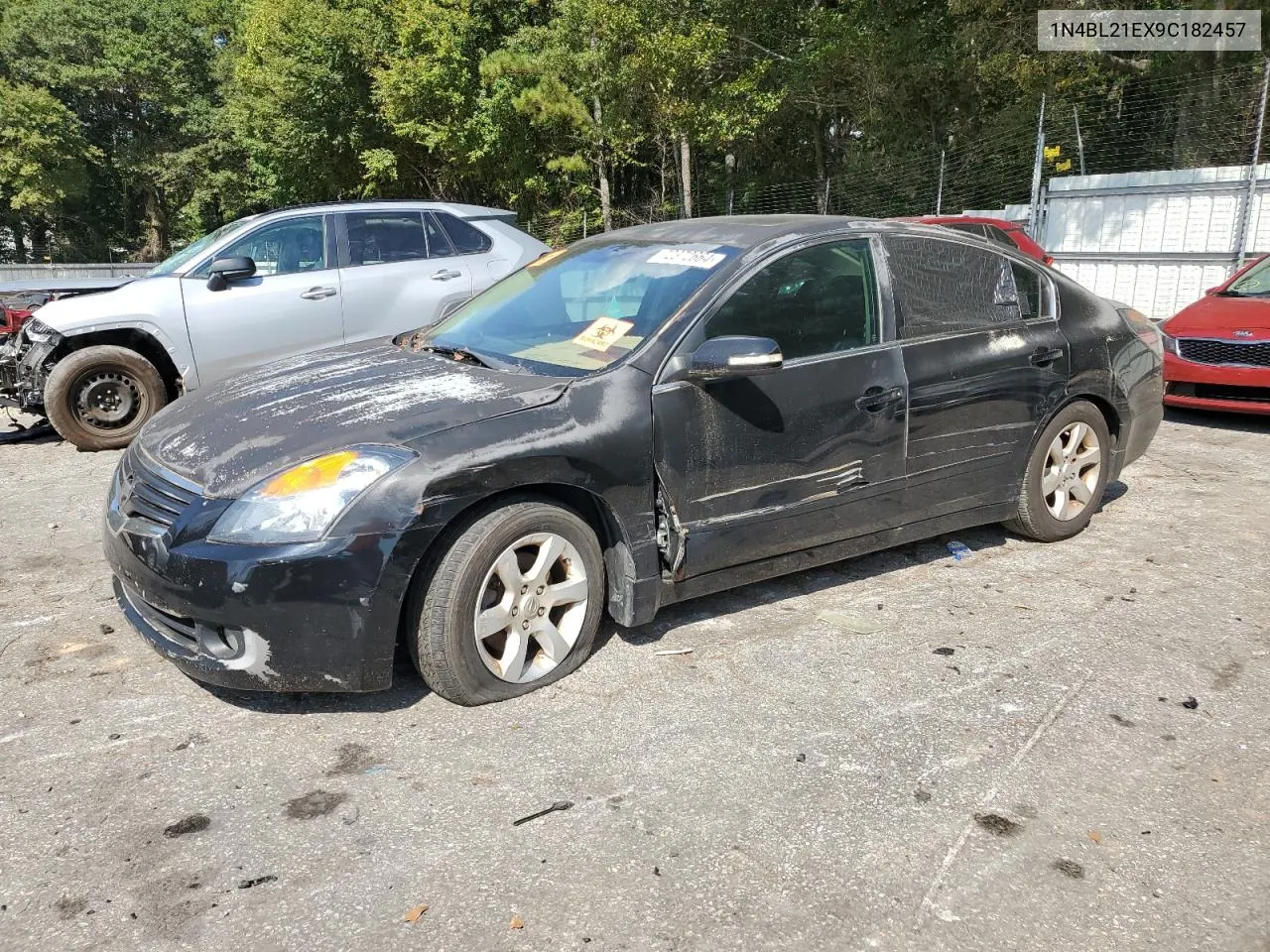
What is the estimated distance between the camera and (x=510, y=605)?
327 cm

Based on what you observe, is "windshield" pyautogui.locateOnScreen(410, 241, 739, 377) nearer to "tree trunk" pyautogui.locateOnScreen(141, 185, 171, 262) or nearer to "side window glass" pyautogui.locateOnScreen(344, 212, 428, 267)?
"side window glass" pyautogui.locateOnScreen(344, 212, 428, 267)

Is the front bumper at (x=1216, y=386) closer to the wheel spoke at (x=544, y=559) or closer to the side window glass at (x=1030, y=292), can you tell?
the side window glass at (x=1030, y=292)

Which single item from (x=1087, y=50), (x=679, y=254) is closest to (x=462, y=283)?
(x=679, y=254)

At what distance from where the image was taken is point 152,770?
293 cm

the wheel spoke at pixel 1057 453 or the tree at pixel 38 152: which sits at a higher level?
the tree at pixel 38 152

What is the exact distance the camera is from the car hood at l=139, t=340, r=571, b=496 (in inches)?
124

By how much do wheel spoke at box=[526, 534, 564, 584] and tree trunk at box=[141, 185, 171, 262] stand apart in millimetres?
49788

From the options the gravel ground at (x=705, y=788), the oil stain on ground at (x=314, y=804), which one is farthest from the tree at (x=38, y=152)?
the oil stain on ground at (x=314, y=804)

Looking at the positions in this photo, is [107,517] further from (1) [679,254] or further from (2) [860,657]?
(2) [860,657]

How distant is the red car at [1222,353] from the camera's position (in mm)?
7465

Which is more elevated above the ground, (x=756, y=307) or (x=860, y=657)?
(x=756, y=307)

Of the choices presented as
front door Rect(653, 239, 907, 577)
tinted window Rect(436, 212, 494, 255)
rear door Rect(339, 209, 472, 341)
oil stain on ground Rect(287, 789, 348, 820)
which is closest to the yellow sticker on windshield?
front door Rect(653, 239, 907, 577)

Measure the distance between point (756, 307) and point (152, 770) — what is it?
2.57m

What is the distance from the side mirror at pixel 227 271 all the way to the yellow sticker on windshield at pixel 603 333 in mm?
4288
